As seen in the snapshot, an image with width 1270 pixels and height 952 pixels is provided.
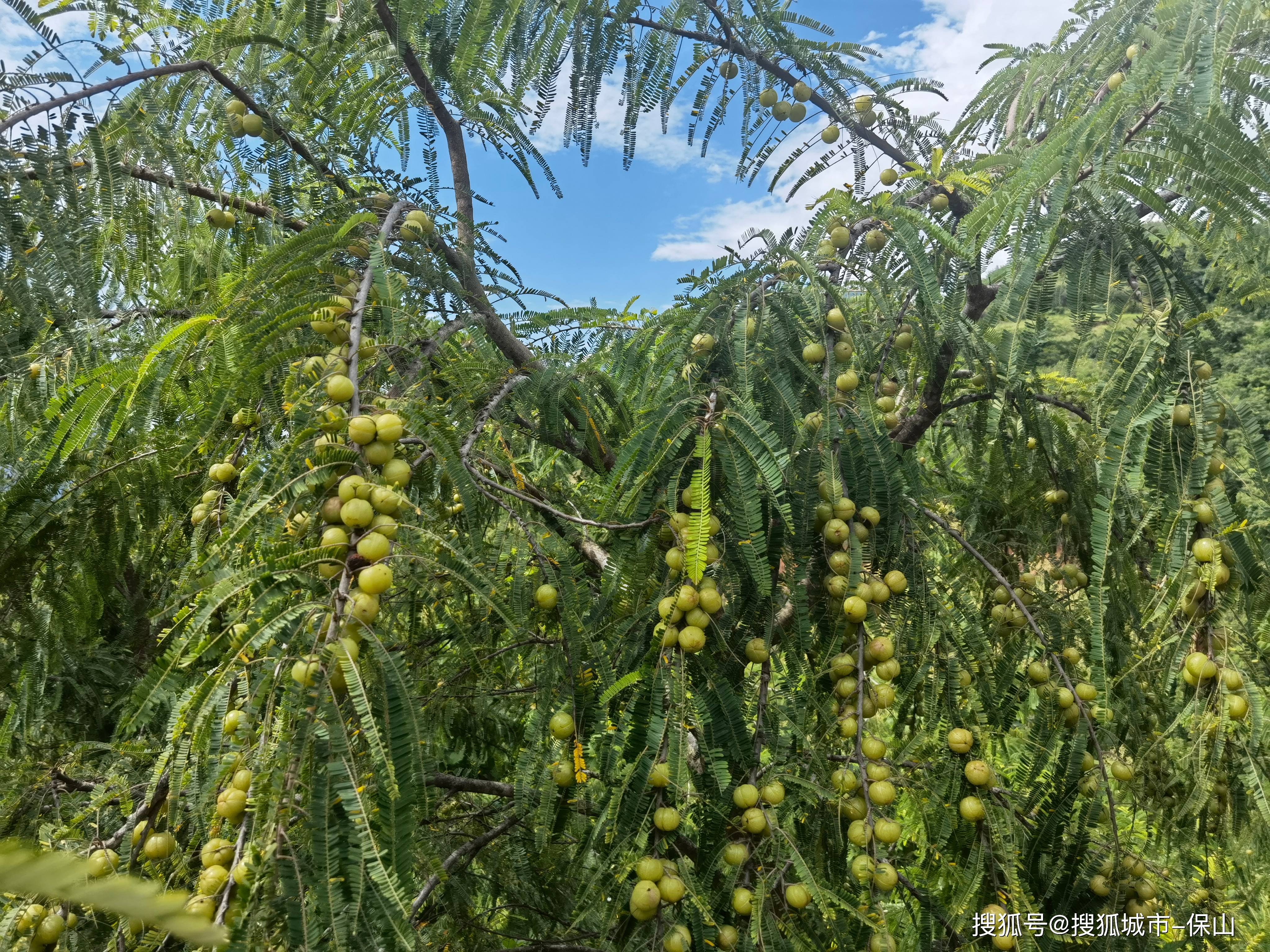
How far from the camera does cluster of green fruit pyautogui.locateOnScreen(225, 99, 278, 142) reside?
2.12m

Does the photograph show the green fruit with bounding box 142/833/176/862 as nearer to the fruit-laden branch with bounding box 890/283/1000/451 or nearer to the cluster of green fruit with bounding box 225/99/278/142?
the cluster of green fruit with bounding box 225/99/278/142

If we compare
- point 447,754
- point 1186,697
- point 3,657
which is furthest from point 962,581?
point 3,657

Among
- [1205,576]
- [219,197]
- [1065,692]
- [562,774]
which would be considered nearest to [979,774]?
[1065,692]

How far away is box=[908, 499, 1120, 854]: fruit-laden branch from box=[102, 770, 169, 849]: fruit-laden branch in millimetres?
1663

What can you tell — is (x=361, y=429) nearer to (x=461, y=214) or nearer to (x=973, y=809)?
(x=973, y=809)

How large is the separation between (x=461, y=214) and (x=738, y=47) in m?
1.06

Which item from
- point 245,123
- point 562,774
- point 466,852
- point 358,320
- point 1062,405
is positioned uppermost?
point 245,123

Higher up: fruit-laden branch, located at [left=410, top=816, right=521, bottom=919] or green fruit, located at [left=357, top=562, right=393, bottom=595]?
green fruit, located at [left=357, top=562, right=393, bottom=595]

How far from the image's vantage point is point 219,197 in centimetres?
216

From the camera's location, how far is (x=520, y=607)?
1574mm

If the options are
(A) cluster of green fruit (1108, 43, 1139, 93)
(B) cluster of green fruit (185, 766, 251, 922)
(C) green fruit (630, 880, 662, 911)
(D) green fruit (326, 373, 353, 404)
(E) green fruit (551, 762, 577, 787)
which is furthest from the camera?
(A) cluster of green fruit (1108, 43, 1139, 93)

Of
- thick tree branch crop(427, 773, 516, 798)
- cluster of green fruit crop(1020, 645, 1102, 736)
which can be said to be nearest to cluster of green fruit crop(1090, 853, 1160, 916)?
cluster of green fruit crop(1020, 645, 1102, 736)

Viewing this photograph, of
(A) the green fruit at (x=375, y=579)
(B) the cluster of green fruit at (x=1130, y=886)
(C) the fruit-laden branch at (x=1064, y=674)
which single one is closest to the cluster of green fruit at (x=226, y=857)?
(A) the green fruit at (x=375, y=579)

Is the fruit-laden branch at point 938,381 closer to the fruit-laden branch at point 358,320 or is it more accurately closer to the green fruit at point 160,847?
the fruit-laden branch at point 358,320
